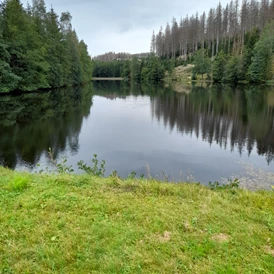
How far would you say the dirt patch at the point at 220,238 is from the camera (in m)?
3.65

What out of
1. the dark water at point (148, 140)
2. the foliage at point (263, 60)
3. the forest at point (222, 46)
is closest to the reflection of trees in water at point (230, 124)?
the dark water at point (148, 140)

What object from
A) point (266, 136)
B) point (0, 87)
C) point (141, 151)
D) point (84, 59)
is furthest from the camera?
point (84, 59)

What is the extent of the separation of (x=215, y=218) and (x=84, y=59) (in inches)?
2876

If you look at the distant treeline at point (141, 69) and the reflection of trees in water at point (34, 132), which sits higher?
the distant treeline at point (141, 69)

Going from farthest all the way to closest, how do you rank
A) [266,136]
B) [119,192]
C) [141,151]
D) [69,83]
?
[69,83]
[266,136]
[141,151]
[119,192]

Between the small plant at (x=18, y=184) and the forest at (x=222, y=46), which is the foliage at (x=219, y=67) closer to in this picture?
the forest at (x=222, y=46)

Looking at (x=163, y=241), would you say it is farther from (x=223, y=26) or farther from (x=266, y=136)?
(x=223, y=26)

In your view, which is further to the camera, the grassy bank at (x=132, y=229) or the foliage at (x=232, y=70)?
the foliage at (x=232, y=70)

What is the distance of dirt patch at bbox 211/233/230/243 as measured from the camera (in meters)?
Result: 3.65

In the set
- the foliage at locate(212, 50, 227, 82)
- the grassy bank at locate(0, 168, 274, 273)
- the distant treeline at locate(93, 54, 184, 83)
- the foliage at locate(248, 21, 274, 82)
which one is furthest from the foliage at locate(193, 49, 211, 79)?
the grassy bank at locate(0, 168, 274, 273)

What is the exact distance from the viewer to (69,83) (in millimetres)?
57375

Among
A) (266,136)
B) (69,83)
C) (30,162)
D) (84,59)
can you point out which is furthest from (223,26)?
(30,162)

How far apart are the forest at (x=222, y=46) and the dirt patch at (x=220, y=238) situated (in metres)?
61.7

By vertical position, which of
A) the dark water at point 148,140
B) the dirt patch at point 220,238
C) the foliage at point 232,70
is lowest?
the dark water at point 148,140
